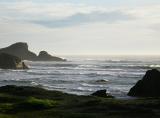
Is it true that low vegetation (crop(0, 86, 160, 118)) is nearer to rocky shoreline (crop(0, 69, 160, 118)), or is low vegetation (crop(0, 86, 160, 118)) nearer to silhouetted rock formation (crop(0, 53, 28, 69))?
rocky shoreline (crop(0, 69, 160, 118))

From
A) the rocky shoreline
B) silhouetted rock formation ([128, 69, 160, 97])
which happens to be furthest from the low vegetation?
silhouetted rock formation ([128, 69, 160, 97])

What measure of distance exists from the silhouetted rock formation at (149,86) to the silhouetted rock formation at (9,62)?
10719cm

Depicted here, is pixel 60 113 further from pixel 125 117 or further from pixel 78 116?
pixel 125 117

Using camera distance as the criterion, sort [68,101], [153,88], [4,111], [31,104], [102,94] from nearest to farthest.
Answer: [4,111], [31,104], [68,101], [102,94], [153,88]

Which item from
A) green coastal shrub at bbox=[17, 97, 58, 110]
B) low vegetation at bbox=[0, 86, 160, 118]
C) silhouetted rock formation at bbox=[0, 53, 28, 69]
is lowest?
low vegetation at bbox=[0, 86, 160, 118]

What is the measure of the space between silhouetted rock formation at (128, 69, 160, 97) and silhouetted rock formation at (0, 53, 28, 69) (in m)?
107

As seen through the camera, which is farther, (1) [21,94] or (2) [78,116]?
(1) [21,94]

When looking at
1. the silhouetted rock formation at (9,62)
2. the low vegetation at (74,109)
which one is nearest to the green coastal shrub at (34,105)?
the low vegetation at (74,109)

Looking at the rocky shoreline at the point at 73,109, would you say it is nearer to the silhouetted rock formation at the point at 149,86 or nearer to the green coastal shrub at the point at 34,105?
the green coastal shrub at the point at 34,105

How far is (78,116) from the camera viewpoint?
109ft

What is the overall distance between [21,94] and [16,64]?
115976 mm

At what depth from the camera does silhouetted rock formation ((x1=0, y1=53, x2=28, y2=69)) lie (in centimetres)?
16202

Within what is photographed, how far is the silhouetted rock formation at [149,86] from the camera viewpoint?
57500 mm

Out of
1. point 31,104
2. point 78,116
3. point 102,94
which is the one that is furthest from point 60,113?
point 102,94
